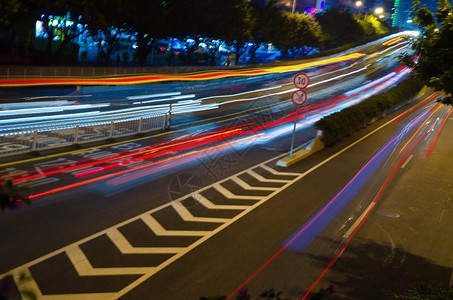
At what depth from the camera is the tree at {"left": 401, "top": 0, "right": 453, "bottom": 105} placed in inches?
384

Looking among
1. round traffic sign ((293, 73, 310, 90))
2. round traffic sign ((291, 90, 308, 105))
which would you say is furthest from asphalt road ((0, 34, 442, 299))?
round traffic sign ((293, 73, 310, 90))

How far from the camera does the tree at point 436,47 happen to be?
32.0 feet

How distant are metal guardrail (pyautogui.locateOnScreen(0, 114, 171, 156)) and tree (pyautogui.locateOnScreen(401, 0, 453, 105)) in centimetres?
1339

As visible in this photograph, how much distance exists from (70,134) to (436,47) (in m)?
15.0

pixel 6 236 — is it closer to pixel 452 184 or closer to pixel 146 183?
pixel 146 183

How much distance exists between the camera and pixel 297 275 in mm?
9070

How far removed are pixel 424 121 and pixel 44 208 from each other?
31.6 metres

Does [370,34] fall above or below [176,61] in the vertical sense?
above

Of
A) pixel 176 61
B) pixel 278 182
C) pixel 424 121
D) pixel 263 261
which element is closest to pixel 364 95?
pixel 424 121

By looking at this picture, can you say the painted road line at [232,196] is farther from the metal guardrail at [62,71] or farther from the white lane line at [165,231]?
the metal guardrail at [62,71]

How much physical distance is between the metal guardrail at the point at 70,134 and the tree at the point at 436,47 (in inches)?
527

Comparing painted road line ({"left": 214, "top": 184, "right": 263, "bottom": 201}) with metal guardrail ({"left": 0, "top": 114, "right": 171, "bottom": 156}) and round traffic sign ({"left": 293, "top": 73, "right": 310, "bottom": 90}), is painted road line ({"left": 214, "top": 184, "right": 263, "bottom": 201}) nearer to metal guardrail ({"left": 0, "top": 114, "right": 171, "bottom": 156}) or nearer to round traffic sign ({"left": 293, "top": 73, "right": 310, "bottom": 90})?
round traffic sign ({"left": 293, "top": 73, "right": 310, "bottom": 90})

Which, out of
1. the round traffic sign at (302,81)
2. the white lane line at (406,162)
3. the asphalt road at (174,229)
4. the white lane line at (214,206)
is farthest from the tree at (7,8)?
the white lane line at (406,162)

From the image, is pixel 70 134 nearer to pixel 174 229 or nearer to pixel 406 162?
pixel 174 229
